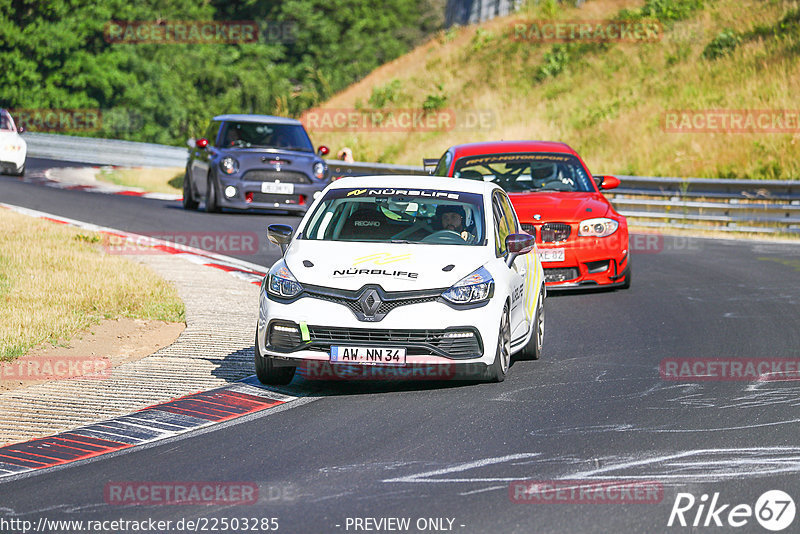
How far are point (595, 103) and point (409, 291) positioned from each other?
29222 millimetres

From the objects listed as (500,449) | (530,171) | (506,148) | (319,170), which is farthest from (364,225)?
(319,170)

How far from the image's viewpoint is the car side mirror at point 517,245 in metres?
9.31

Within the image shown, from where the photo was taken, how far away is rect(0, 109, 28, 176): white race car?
1086 inches

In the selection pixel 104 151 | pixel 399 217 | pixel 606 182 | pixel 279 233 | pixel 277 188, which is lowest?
pixel 104 151

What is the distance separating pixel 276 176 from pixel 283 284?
43.8ft

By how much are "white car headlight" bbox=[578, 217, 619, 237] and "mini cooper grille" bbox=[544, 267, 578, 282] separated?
427 millimetres

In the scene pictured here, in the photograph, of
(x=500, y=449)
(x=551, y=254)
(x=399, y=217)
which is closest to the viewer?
(x=500, y=449)

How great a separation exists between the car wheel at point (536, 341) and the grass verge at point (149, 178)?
21.3 m

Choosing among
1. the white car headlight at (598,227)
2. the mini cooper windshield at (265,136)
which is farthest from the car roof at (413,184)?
the mini cooper windshield at (265,136)

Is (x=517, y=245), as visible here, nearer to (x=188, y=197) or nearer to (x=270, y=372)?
(x=270, y=372)

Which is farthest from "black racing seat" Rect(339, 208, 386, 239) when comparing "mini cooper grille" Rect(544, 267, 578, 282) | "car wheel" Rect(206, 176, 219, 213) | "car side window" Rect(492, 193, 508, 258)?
"car wheel" Rect(206, 176, 219, 213)

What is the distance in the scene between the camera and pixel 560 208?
45.7 ft

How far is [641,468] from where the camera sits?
21.5 ft

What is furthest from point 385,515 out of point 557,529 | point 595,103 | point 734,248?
point 595,103
